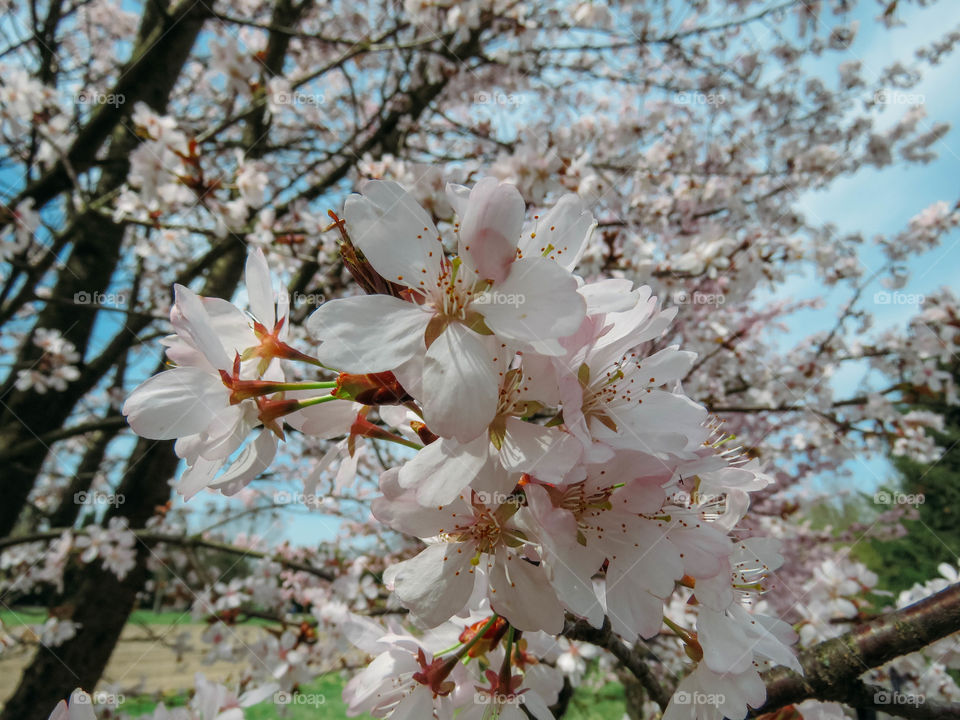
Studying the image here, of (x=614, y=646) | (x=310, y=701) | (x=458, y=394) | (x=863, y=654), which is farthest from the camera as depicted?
(x=310, y=701)

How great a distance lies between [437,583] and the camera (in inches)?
24.8

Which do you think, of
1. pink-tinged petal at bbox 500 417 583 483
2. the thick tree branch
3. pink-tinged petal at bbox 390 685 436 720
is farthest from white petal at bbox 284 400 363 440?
the thick tree branch

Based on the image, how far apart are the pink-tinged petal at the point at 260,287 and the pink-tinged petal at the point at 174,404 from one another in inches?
4.4

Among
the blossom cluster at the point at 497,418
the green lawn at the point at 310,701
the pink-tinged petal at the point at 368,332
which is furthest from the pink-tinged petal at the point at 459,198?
the green lawn at the point at 310,701

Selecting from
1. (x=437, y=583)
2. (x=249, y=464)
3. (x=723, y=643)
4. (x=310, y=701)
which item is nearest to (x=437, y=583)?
(x=437, y=583)

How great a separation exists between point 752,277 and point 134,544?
12.2ft

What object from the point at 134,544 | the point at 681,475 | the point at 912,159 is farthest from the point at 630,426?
the point at 912,159

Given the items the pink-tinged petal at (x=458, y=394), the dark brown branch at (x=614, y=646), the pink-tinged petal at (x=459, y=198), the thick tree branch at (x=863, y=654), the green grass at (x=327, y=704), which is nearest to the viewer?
the pink-tinged petal at (x=458, y=394)

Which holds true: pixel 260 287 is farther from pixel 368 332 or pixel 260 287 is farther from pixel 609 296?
pixel 609 296

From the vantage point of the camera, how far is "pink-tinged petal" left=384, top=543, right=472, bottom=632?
616 millimetres

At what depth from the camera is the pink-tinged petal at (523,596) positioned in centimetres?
60

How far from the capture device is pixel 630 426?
2.00ft

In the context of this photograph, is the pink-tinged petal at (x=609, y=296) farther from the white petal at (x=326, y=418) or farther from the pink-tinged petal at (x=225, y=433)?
the pink-tinged petal at (x=225, y=433)

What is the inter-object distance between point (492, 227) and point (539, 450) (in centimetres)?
24
